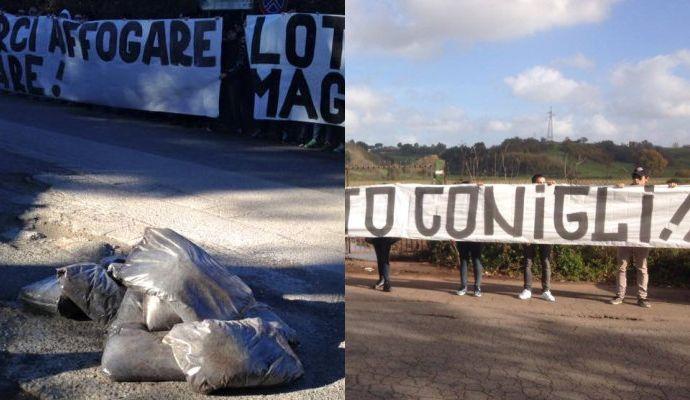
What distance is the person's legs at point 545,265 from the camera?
87 centimetres

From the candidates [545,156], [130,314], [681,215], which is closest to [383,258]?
[545,156]

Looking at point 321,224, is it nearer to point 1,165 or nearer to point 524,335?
point 1,165

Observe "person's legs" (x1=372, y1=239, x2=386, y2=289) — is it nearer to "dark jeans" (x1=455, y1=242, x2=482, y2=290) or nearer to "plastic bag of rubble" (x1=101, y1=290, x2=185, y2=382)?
"dark jeans" (x1=455, y1=242, x2=482, y2=290)

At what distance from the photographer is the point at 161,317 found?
3.19 meters

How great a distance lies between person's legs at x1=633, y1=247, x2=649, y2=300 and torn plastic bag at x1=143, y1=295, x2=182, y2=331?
256 cm

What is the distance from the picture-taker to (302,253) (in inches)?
192

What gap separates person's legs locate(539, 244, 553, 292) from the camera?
2.84ft

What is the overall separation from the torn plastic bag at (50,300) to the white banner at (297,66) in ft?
13.8

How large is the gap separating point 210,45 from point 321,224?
4.52 metres

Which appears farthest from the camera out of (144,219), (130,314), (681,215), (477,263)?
(144,219)

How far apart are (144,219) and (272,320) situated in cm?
225

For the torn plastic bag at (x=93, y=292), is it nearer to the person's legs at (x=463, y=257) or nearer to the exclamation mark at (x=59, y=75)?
the person's legs at (x=463, y=257)

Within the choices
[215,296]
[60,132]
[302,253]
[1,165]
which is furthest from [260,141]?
[215,296]

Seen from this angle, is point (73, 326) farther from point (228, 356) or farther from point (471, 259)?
point (471, 259)
